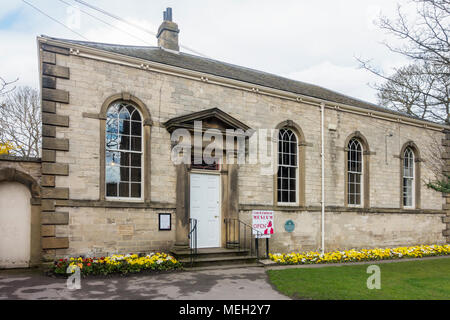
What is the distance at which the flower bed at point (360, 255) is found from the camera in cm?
1161

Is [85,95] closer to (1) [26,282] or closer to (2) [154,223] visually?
(2) [154,223]

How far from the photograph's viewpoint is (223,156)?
37.3ft

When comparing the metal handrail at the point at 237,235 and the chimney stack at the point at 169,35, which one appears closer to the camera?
the metal handrail at the point at 237,235

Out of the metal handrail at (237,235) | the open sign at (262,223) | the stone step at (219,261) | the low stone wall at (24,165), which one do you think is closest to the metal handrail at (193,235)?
the stone step at (219,261)

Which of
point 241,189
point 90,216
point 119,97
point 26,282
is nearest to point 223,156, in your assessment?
point 241,189

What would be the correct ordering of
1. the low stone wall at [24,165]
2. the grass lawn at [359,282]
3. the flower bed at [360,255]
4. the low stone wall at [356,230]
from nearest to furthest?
the grass lawn at [359,282] < the low stone wall at [24,165] < the flower bed at [360,255] < the low stone wall at [356,230]

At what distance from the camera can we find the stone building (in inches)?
363

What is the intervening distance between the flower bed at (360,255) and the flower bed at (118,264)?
3.54 metres

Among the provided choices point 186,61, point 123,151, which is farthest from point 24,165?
point 186,61

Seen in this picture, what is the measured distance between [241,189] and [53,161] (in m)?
5.40

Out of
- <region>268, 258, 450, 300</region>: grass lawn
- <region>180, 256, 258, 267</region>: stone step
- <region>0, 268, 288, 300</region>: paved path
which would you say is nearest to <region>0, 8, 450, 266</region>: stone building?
<region>180, 256, 258, 267</region>: stone step

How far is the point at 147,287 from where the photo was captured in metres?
7.53

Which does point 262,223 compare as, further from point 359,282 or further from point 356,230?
point 356,230

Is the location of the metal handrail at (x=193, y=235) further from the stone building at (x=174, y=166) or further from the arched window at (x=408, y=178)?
the arched window at (x=408, y=178)
